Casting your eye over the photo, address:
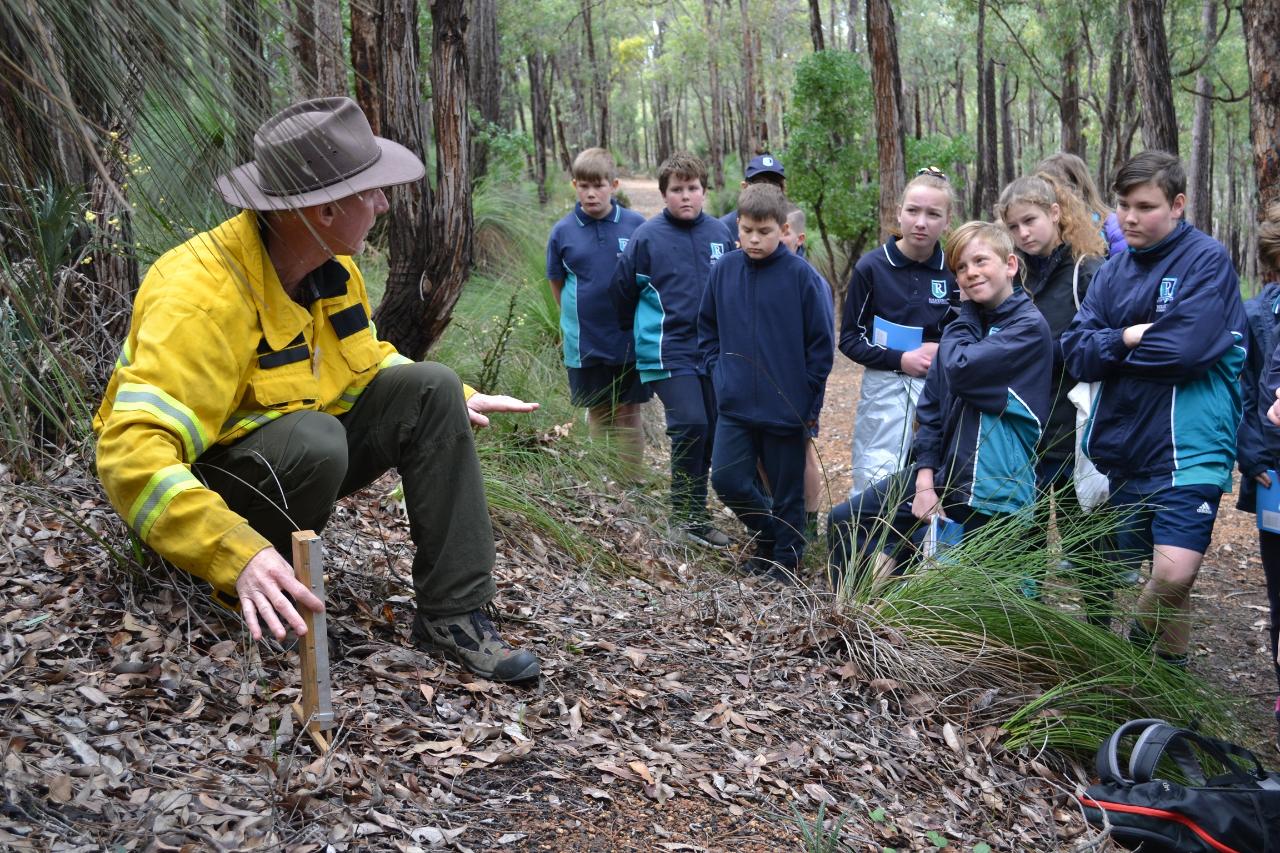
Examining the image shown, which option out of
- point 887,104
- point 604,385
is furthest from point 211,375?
point 887,104

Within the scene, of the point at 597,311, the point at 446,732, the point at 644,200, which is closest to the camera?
the point at 446,732

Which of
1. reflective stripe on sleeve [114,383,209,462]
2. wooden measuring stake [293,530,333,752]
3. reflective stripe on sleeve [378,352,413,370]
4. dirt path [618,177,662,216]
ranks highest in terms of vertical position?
reflective stripe on sleeve [114,383,209,462]

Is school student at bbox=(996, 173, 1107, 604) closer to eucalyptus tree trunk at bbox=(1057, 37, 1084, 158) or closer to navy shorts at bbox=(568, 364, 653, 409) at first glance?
navy shorts at bbox=(568, 364, 653, 409)

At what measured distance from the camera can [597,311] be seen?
21.1 ft

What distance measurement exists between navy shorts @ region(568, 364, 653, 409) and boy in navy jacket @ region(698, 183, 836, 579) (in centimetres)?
127

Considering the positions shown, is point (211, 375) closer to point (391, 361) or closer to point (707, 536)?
point (391, 361)

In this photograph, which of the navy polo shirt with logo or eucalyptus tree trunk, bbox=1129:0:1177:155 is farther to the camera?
eucalyptus tree trunk, bbox=1129:0:1177:155

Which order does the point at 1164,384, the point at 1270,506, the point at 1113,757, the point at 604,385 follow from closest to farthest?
1. the point at 1113,757
2. the point at 1270,506
3. the point at 1164,384
4. the point at 604,385

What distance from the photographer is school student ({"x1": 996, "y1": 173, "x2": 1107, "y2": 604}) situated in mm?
4809

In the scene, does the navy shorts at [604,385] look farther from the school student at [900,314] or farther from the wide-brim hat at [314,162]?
the wide-brim hat at [314,162]

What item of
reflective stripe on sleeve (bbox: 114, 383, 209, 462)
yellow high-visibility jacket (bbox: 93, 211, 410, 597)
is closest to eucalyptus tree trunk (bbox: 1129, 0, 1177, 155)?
yellow high-visibility jacket (bbox: 93, 211, 410, 597)

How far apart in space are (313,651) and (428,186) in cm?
305

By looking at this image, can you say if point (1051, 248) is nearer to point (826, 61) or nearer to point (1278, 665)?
point (1278, 665)

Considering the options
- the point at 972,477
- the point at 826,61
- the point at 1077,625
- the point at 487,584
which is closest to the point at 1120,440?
the point at 972,477
